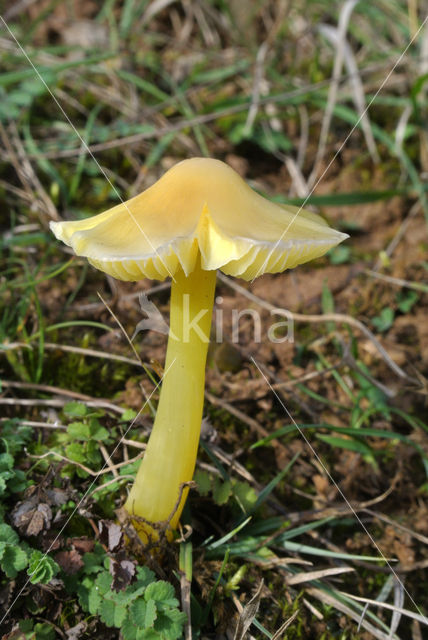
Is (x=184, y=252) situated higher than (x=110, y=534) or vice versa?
(x=184, y=252)

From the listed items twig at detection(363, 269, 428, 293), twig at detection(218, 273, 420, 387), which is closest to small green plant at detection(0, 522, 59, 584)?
twig at detection(218, 273, 420, 387)

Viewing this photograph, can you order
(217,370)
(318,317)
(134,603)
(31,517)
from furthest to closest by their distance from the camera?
(318,317)
(217,370)
(31,517)
(134,603)

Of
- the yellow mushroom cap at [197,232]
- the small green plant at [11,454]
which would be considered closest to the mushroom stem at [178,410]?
the yellow mushroom cap at [197,232]

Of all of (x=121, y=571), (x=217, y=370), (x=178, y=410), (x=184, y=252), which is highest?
(x=184, y=252)

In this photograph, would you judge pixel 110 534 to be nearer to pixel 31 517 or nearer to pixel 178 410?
pixel 31 517

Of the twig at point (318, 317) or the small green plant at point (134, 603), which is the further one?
the twig at point (318, 317)

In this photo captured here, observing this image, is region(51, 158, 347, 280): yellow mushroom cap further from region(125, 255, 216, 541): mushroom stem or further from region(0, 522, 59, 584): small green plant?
region(0, 522, 59, 584): small green plant

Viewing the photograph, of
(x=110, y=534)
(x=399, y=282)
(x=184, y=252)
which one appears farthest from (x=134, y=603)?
(x=399, y=282)

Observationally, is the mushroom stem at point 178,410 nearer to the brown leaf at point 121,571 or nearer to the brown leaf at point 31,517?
the brown leaf at point 121,571
